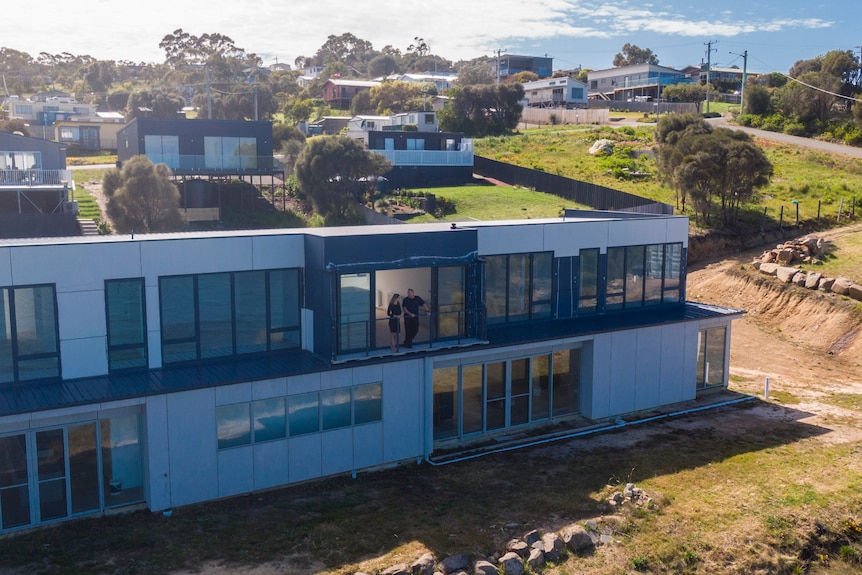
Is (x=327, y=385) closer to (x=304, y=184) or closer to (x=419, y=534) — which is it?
(x=419, y=534)

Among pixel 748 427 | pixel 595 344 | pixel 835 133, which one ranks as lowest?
pixel 748 427

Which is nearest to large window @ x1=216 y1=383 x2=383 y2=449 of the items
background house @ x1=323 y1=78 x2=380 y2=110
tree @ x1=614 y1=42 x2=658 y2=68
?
background house @ x1=323 y1=78 x2=380 y2=110

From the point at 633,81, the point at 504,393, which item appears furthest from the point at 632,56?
the point at 504,393

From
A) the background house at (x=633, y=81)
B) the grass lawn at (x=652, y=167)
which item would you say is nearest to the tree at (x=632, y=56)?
the background house at (x=633, y=81)

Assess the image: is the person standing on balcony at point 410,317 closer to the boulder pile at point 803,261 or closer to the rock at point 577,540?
the rock at point 577,540

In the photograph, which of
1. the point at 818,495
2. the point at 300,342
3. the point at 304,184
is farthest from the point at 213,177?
the point at 818,495
